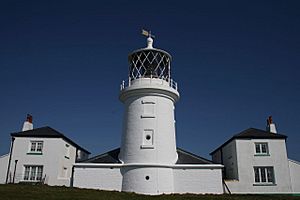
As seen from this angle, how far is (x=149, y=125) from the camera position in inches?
841

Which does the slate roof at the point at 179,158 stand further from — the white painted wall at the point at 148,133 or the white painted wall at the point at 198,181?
the white painted wall at the point at 198,181

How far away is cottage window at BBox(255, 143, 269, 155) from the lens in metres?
25.6

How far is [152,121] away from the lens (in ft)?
70.3

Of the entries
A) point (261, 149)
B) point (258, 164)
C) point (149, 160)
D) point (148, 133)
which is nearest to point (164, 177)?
point (149, 160)

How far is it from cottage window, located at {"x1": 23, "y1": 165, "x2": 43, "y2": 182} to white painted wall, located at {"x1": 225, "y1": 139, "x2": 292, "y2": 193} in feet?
52.1

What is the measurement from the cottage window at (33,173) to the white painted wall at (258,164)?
625 inches

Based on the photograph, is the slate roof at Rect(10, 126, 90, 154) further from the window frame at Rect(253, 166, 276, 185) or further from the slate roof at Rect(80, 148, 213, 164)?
the window frame at Rect(253, 166, 276, 185)

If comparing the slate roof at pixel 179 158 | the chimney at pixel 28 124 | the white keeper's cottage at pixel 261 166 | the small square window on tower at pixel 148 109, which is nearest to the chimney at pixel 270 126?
the white keeper's cottage at pixel 261 166

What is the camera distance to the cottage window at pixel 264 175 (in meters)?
25.0

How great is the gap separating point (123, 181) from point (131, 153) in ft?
6.46

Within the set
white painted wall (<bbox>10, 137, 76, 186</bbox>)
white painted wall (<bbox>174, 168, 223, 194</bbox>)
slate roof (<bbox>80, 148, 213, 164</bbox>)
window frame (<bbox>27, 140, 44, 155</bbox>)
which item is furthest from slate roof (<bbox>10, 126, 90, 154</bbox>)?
white painted wall (<bbox>174, 168, 223, 194</bbox>)

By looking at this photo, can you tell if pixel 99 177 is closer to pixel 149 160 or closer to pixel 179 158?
pixel 149 160

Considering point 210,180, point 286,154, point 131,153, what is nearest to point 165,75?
point 131,153

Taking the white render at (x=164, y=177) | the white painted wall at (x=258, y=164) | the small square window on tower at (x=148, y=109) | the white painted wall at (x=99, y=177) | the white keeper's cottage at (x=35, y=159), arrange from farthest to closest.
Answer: the white keeper's cottage at (x=35, y=159)
the white painted wall at (x=258, y=164)
the small square window on tower at (x=148, y=109)
the white painted wall at (x=99, y=177)
the white render at (x=164, y=177)
